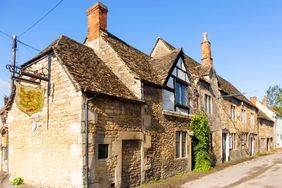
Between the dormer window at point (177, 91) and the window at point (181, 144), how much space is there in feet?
4.46

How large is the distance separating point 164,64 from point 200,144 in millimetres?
5674

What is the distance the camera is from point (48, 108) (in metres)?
11.0

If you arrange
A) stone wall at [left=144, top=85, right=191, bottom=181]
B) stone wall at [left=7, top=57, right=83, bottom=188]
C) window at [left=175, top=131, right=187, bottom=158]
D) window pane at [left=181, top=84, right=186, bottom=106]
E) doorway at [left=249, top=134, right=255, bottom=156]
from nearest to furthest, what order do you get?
stone wall at [left=7, top=57, right=83, bottom=188]
stone wall at [left=144, top=85, right=191, bottom=181]
window at [left=175, top=131, right=187, bottom=158]
window pane at [left=181, top=84, right=186, bottom=106]
doorway at [left=249, top=134, right=255, bottom=156]

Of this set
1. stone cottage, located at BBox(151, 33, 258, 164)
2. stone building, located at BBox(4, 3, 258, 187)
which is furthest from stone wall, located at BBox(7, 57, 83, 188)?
stone cottage, located at BBox(151, 33, 258, 164)

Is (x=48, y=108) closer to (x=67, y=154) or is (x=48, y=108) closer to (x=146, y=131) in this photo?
(x=67, y=154)

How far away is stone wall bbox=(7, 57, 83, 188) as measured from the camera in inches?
376

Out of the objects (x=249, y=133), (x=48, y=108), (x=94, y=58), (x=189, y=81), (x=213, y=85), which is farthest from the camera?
(x=249, y=133)

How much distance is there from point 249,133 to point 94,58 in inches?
843

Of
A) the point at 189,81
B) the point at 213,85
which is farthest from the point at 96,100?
the point at 213,85

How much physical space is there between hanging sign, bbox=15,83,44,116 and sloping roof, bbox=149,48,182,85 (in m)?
6.26

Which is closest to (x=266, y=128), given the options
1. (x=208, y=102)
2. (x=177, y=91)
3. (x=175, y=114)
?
(x=208, y=102)

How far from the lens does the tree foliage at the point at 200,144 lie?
16.1 meters

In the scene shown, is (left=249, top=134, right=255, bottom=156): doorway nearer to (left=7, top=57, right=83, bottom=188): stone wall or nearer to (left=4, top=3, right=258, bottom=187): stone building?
(left=4, top=3, right=258, bottom=187): stone building

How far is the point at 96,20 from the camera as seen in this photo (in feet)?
47.8
